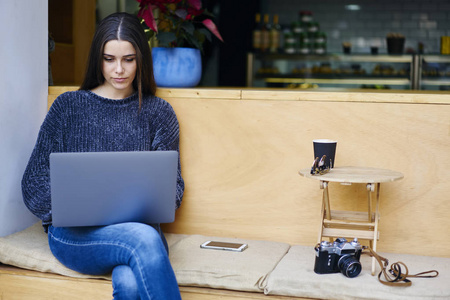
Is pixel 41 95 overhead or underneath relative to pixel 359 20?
underneath

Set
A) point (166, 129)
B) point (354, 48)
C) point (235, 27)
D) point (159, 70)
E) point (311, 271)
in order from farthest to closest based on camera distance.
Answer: point (354, 48), point (235, 27), point (159, 70), point (166, 129), point (311, 271)

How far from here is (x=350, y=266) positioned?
2.00m

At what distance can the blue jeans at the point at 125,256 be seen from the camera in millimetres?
1824

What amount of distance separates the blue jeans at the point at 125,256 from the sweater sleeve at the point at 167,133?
463 millimetres

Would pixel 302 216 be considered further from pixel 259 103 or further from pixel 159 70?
pixel 159 70

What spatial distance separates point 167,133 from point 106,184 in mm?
599

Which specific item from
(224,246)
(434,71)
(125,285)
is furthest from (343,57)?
(125,285)

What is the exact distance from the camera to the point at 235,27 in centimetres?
516

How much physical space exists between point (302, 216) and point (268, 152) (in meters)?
0.31

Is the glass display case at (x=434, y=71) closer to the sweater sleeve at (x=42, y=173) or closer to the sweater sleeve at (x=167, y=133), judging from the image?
the sweater sleeve at (x=167, y=133)

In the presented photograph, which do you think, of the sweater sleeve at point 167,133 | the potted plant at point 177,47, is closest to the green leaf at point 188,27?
the potted plant at point 177,47

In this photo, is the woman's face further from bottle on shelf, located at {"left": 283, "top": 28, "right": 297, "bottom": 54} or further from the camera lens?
bottle on shelf, located at {"left": 283, "top": 28, "right": 297, "bottom": 54}

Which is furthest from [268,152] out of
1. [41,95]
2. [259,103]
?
[41,95]

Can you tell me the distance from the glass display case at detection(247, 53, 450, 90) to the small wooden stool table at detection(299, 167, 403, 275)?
2.59m
